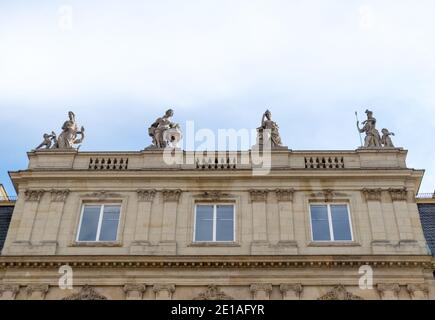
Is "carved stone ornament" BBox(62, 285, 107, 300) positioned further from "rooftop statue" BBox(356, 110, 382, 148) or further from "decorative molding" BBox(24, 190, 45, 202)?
"rooftop statue" BBox(356, 110, 382, 148)

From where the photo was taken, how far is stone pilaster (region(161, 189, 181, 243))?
23.9m

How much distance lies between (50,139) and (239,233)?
9.34 m

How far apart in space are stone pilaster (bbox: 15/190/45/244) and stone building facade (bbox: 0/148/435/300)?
48 mm

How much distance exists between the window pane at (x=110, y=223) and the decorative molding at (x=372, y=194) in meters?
9.39

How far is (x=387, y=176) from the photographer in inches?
994

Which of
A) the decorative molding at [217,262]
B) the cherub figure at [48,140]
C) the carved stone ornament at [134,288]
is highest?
the cherub figure at [48,140]

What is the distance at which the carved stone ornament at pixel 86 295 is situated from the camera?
875 inches

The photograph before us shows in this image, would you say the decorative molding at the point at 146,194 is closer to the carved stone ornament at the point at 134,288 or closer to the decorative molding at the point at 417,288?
the carved stone ornament at the point at 134,288

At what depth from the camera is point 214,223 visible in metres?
24.5

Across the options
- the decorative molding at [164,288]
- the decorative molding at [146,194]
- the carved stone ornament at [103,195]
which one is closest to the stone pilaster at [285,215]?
the decorative molding at [164,288]

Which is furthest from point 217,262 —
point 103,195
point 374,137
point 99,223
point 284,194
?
point 374,137

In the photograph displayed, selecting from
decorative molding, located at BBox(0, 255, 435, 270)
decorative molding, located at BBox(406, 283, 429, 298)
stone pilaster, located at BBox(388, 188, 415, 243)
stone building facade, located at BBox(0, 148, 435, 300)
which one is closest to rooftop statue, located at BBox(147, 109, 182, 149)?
stone building facade, located at BBox(0, 148, 435, 300)
